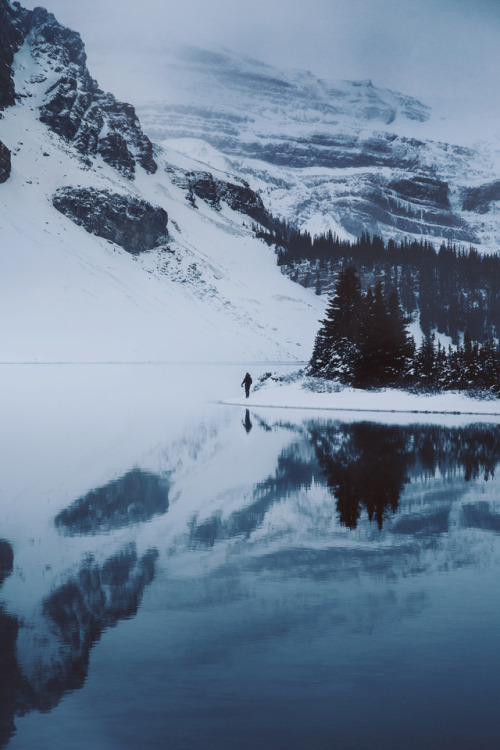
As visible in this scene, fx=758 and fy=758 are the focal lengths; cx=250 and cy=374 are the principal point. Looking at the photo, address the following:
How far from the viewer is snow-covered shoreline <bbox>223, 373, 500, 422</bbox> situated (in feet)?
117

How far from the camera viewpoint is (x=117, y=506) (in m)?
13.0

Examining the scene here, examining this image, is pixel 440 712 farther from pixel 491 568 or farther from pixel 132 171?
pixel 132 171

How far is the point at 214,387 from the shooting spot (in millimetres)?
52844

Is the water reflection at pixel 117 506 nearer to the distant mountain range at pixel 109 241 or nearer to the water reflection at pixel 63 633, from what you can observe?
the water reflection at pixel 63 633

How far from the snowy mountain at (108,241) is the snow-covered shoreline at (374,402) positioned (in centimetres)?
4915

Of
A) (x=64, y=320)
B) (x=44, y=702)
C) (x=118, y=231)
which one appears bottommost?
(x=44, y=702)

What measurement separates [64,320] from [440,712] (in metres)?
95.5

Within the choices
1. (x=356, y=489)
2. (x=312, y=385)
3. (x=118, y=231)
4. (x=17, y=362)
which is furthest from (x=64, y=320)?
(x=356, y=489)

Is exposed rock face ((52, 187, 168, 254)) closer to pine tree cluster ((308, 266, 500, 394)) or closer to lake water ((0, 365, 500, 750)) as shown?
pine tree cluster ((308, 266, 500, 394))

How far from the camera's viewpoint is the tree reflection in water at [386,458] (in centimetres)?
1388

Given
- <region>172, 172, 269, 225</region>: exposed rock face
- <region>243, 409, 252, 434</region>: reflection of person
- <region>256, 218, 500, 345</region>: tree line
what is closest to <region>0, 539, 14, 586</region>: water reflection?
<region>243, 409, 252, 434</region>: reflection of person

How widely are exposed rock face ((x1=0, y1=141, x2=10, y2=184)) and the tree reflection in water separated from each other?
105748 mm

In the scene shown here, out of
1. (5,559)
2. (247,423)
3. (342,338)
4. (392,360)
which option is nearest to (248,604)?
(5,559)

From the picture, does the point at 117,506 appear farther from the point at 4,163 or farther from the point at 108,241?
the point at 4,163
